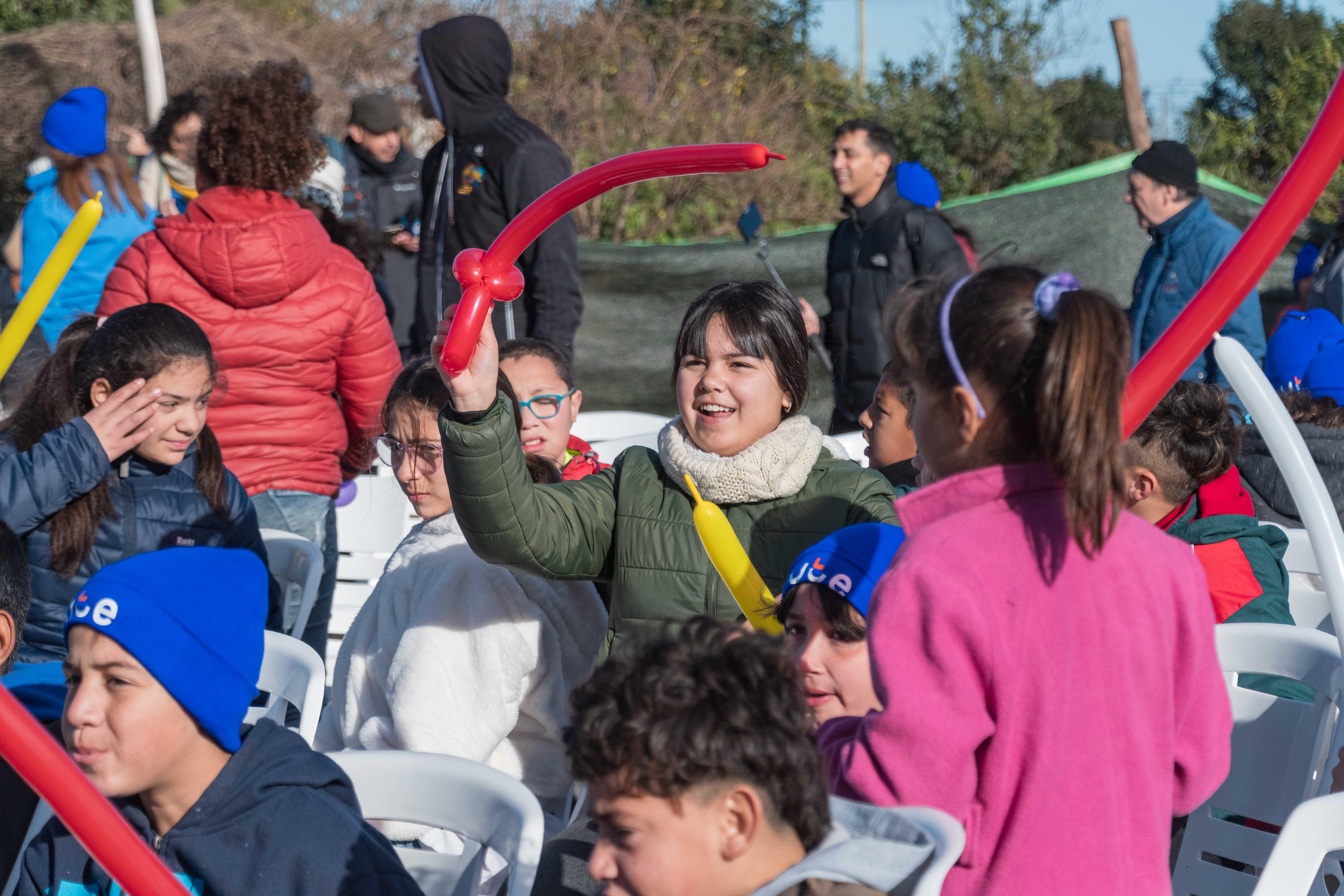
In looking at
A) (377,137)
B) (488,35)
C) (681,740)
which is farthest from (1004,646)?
(377,137)

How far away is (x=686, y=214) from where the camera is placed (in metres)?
10.9

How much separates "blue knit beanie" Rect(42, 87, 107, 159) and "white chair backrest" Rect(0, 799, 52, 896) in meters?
3.13

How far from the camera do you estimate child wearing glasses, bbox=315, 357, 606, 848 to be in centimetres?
227

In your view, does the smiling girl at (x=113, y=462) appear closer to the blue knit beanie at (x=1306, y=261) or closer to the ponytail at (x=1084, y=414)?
the ponytail at (x=1084, y=414)

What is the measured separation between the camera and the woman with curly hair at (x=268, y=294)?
3.29m

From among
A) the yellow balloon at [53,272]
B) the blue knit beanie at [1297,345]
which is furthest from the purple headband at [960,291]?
the blue knit beanie at [1297,345]

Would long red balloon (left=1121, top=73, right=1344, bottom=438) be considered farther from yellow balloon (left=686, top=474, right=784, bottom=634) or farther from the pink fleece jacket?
yellow balloon (left=686, top=474, right=784, bottom=634)

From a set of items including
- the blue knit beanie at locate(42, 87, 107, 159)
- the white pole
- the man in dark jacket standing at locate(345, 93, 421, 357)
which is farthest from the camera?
the white pole

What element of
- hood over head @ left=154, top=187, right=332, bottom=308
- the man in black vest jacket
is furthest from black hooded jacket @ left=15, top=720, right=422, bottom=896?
the man in black vest jacket

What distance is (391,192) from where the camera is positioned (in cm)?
670

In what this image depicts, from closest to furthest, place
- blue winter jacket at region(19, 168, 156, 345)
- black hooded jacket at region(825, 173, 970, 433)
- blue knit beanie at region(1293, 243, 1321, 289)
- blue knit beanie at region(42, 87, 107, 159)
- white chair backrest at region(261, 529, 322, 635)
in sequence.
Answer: white chair backrest at region(261, 529, 322, 635) → blue knit beanie at region(42, 87, 107, 159) → blue winter jacket at region(19, 168, 156, 345) → black hooded jacket at region(825, 173, 970, 433) → blue knit beanie at region(1293, 243, 1321, 289)

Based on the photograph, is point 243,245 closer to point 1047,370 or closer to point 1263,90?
point 1047,370

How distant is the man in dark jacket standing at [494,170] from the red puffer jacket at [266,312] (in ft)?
2.11

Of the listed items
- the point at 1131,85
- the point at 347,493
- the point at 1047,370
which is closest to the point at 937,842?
the point at 1047,370
